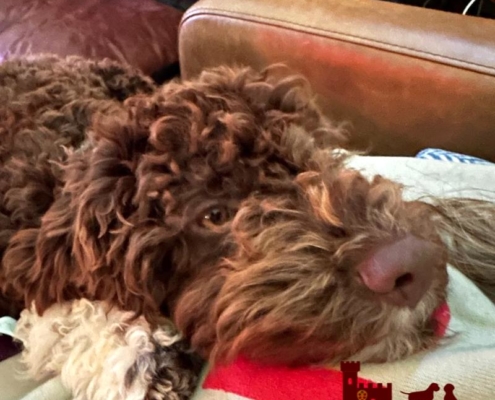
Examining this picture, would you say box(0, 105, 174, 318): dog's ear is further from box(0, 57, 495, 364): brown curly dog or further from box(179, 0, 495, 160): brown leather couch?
box(179, 0, 495, 160): brown leather couch

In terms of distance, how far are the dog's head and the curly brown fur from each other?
0.10 meters

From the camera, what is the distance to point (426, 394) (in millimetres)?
1060

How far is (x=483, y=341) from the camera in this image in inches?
47.8

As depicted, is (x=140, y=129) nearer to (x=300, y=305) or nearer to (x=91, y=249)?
(x=91, y=249)

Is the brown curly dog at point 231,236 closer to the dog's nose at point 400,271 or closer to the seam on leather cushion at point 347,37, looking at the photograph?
the dog's nose at point 400,271

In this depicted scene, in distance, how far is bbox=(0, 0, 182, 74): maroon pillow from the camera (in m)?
2.75

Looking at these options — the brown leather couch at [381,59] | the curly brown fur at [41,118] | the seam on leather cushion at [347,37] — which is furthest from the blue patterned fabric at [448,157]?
the curly brown fur at [41,118]

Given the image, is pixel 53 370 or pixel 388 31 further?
pixel 388 31

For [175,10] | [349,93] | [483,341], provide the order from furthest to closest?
[175,10] → [349,93] → [483,341]

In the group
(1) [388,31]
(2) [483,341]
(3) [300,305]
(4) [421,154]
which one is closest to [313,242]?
(3) [300,305]

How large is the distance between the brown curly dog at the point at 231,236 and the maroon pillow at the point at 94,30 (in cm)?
145

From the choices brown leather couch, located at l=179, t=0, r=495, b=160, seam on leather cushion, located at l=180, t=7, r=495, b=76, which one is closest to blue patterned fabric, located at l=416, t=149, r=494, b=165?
brown leather couch, located at l=179, t=0, r=495, b=160

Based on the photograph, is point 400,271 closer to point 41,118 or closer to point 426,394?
point 426,394

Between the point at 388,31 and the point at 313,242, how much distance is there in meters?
1.00
